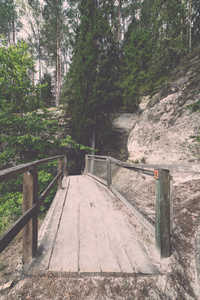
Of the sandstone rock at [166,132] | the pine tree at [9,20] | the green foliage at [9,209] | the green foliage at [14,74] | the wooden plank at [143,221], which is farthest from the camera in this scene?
the pine tree at [9,20]

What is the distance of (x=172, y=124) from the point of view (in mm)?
Answer: 5152

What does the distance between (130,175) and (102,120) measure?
640 centimetres

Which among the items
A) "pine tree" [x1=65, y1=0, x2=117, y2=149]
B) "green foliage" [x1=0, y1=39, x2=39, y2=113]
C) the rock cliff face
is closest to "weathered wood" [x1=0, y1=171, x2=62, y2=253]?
the rock cliff face

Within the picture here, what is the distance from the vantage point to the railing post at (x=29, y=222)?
1.33 metres

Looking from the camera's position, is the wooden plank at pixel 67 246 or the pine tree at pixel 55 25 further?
the pine tree at pixel 55 25

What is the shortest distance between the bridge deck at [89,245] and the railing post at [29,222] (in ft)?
0.38

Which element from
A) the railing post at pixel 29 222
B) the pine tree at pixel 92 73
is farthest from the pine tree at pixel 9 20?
the railing post at pixel 29 222

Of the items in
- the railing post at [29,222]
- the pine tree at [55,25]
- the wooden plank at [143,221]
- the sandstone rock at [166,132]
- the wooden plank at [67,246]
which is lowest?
the wooden plank at [67,246]

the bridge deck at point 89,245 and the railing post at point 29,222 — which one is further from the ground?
the railing post at point 29,222

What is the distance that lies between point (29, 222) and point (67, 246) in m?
Answer: 0.59

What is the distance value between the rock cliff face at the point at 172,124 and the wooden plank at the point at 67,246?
13.8 feet

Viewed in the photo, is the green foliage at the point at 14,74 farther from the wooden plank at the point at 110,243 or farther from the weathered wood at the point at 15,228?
the wooden plank at the point at 110,243

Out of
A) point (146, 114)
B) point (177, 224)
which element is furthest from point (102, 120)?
point (177, 224)

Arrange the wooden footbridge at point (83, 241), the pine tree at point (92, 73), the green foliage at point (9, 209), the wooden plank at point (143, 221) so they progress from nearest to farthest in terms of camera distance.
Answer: the wooden footbridge at point (83, 241), the wooden plank at point (143, 221), the green foliage at point (9, 209), the pine tree at point (92, 73)
